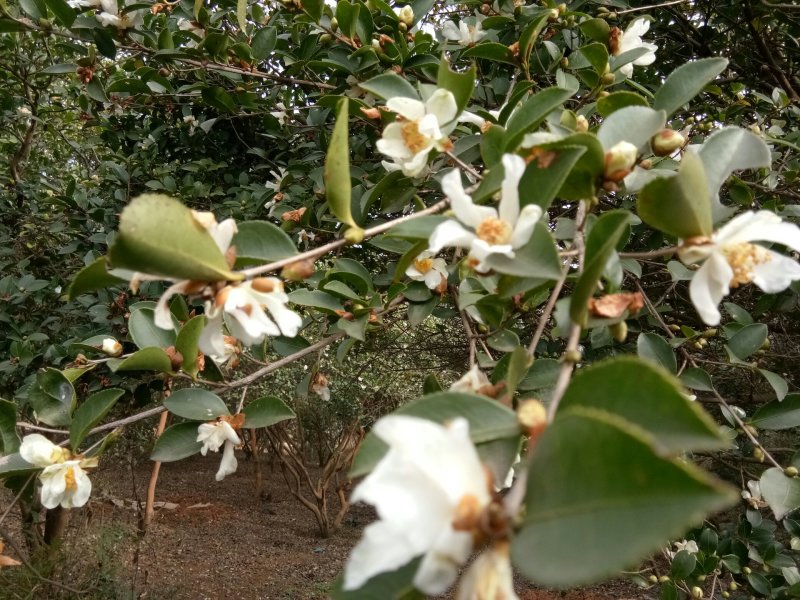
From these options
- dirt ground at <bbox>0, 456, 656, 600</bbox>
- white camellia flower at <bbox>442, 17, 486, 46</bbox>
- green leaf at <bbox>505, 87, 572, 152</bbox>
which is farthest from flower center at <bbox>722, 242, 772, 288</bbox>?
dirt ground at <bbox>0, 456, 656, 600</bbox>

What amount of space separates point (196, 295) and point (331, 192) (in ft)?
0.63

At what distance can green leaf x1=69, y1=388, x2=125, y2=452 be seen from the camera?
88cm

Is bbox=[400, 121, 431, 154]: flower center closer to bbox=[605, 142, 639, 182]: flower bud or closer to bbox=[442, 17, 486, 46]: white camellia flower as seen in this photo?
bbox=[605, 142, 639, 182]: flower bud

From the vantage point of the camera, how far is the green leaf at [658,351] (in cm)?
101

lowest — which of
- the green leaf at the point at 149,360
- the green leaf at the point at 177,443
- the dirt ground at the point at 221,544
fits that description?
the dirt ground at the point at 221,544

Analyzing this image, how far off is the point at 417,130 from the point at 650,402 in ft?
1.92

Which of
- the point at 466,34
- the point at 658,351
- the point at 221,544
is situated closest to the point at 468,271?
the point at 658,351

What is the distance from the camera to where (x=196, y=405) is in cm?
100

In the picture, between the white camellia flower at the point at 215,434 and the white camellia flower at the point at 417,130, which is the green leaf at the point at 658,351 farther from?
the white camellia flower at the point at 215,434

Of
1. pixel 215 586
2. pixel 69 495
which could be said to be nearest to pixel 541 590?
pixel 215 586

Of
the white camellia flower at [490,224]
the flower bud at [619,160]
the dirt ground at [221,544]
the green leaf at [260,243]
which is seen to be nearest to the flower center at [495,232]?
the white camellia flower at [490,224]

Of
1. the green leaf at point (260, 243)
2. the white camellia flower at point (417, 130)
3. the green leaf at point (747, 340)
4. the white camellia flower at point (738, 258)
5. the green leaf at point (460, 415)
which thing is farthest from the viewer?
the green leaf at point (747, 340)

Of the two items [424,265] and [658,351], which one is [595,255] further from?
[424,265]

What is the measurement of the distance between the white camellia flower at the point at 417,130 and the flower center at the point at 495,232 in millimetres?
235
